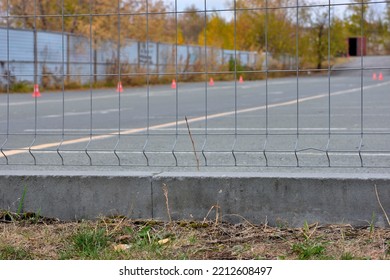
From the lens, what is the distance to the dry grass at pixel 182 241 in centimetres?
422

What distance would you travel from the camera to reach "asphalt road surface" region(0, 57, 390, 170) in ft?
21.1

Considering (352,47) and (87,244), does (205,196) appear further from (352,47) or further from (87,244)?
(352,47)

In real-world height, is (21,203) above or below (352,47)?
below

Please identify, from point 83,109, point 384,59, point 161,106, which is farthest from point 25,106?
Result: point 384,59

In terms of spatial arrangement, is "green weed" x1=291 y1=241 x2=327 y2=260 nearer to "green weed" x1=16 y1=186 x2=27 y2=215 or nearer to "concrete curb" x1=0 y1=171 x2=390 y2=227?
"concrete curb" x1=0 y1=171 x2=390 y2=227

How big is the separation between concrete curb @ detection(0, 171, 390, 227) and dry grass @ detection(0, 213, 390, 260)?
0.24 ft

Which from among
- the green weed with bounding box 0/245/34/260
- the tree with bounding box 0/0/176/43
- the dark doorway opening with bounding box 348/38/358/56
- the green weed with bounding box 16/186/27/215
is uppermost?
the tree with bounding box 0/0/176/43

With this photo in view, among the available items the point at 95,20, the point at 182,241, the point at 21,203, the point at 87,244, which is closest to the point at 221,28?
the point at 95,20

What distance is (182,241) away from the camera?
4480 millimetres

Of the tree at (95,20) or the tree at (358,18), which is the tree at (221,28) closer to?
the tree at (95,20)

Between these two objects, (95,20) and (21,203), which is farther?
(95,20)

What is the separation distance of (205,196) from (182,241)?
0.52 metres

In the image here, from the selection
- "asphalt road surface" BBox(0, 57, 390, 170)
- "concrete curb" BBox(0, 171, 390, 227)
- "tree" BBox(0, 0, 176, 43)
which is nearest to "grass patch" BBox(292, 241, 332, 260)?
"concrete curb" BBox(0, 171, 390, 227)

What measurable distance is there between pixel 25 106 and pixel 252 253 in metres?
13.9
